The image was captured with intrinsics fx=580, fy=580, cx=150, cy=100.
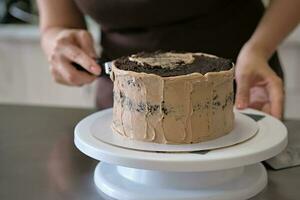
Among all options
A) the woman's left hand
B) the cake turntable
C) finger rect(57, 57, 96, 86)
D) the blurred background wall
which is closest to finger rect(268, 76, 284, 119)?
the woman's left hand

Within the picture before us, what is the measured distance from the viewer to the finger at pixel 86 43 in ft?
2.98

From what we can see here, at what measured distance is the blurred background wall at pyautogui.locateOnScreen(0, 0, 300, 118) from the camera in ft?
6.03

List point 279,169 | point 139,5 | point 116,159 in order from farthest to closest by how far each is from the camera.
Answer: point 139,5, point 279,169, point 116,159

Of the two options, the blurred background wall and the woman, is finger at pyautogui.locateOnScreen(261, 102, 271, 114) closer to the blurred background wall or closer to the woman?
the woman

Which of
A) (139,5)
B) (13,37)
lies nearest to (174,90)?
(139,5)

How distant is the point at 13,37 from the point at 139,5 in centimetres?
89

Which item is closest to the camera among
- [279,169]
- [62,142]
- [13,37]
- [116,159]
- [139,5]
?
[116,159]

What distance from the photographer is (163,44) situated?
3.53ft

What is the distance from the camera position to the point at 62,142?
801 mm

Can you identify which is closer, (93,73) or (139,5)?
(93,73)

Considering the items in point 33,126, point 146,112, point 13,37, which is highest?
point 146,112

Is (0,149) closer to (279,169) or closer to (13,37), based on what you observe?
(279,169)

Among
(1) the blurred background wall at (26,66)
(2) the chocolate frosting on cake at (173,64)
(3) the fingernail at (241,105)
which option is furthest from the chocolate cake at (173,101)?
(1) the blurred background wall at (26,66)

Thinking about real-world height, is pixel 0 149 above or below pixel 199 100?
below
